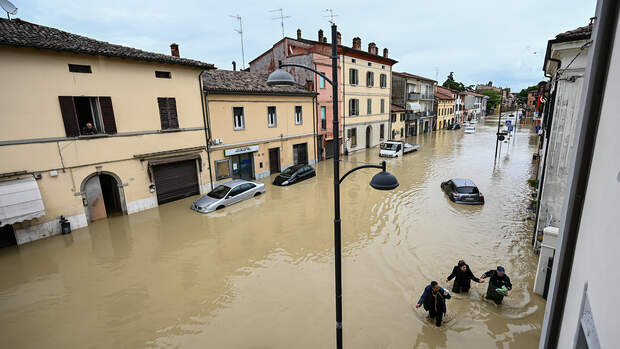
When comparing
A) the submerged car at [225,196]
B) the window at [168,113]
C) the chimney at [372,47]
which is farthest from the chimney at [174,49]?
the chimney at [372,47]

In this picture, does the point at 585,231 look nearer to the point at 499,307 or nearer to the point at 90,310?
the point at 499,307

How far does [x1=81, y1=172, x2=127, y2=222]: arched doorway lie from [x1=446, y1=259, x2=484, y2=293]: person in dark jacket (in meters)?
14.2

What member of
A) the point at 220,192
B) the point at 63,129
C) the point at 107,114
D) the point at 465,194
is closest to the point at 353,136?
the point at 465,194

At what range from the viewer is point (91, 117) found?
12.9 m

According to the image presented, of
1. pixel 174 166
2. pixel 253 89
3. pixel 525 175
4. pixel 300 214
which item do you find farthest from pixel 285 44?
pixel 525 175

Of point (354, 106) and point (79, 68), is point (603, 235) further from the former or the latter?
point (354, 106)

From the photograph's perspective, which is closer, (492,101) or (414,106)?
(414,106)

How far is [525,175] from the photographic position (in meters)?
20.0

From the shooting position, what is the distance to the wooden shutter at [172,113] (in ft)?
47.9

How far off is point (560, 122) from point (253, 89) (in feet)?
51.0

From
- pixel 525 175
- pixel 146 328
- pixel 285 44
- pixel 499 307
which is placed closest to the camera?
pixel 146 328

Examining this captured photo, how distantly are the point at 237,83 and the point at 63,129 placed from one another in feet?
32.4

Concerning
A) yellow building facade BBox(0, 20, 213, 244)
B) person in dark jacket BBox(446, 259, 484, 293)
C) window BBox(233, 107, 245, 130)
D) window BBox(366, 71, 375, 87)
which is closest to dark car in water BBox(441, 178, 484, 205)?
person in dark jacket BBox(446, 259, 484, 293)

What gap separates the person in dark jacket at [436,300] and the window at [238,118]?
14.8m
